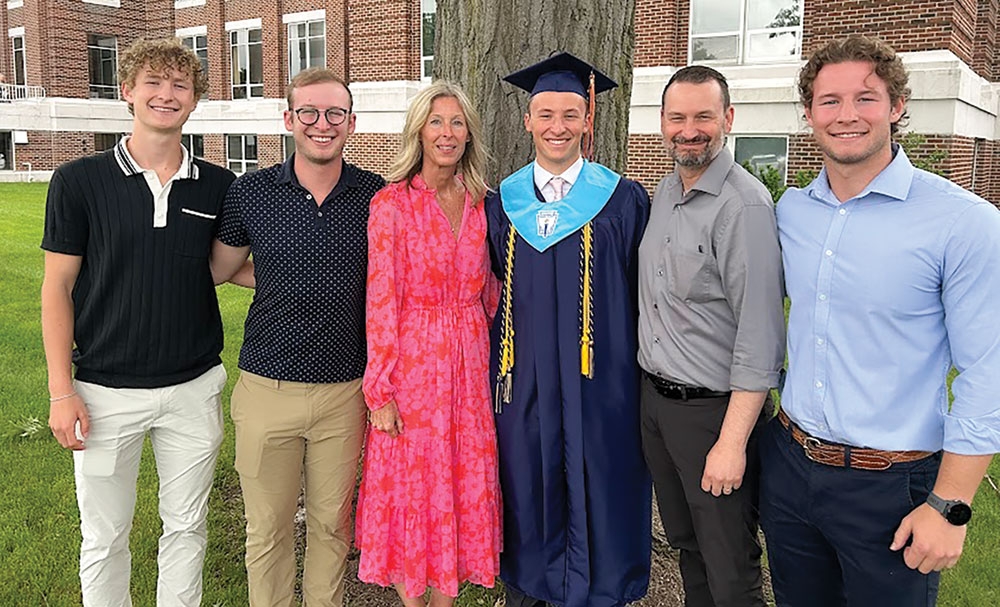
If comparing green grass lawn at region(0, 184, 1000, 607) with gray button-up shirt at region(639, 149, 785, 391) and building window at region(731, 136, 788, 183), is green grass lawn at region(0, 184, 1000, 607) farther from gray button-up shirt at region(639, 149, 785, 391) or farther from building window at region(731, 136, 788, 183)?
building window at region(731, 136, 788, 183)

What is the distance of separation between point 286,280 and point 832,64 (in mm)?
1847

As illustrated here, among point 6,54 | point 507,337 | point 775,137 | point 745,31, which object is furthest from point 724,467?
point 6,54

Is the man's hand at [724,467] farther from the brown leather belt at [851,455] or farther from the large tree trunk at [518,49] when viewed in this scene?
the large tree trunk at [518,49]

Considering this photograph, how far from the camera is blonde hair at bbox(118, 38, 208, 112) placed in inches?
111

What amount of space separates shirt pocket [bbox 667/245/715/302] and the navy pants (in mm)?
459

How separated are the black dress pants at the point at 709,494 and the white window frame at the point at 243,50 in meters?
23.7

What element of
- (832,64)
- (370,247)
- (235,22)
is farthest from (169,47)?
(235,22)

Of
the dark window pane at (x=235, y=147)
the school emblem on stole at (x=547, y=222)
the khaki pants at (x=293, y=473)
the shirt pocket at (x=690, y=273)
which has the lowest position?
the khaki pants at (x=293, y=473)

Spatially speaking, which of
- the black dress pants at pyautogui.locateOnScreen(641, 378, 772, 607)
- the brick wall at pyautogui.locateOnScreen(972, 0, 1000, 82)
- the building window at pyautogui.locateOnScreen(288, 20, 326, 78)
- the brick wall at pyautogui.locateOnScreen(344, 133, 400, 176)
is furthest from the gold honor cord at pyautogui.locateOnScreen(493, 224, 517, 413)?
the building window at pyautogui.locateOnScreen(288, 20, 326, 78)

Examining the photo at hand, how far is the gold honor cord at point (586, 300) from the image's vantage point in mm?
2850

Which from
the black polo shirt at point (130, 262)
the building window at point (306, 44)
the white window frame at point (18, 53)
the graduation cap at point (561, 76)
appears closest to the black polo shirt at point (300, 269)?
the black polo shirt at point (130, 262)

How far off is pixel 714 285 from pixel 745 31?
12.8 m

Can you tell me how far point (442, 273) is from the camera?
2.93 m

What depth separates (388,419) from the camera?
2926mm
